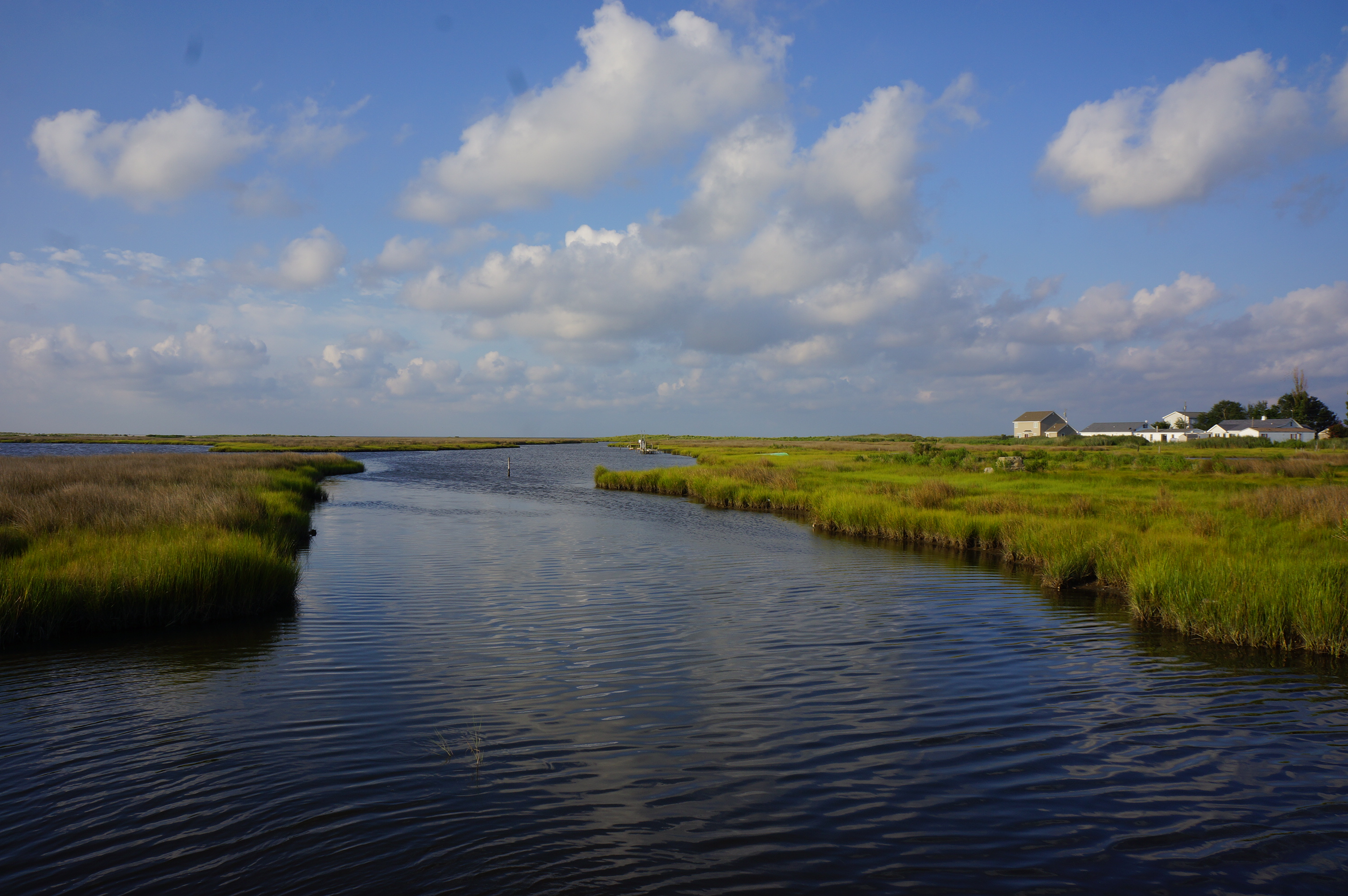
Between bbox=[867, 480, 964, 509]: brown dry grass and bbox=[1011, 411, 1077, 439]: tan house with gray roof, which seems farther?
bbox=[1011, 411, 1077, 439]: tan house with gray roof

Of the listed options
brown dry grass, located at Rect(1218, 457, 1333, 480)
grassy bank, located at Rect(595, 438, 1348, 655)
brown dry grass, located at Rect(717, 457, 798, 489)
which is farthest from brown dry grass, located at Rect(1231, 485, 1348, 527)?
brown dry grass, located at Rect(717, 457, 798, 489)

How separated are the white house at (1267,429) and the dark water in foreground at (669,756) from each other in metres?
113

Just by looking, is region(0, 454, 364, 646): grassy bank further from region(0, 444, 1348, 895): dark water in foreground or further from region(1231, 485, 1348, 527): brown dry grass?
region(1231, 485, 1348, 527): brown dry grass

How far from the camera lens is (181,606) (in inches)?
518

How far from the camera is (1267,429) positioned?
356ft

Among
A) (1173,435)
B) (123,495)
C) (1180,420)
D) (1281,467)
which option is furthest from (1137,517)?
(1180,420)

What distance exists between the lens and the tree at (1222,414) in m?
138

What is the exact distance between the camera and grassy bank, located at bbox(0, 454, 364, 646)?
12.0 metres

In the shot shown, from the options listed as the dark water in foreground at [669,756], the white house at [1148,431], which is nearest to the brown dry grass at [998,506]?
the dark water in foreground at [669,756]

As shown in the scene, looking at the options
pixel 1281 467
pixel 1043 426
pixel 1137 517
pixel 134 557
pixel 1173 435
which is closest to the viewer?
pixel 134 557

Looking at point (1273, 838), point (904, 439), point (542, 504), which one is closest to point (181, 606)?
point (1273, 838)

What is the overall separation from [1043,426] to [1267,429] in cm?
3529

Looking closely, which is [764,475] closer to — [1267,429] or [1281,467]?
[1281,467]

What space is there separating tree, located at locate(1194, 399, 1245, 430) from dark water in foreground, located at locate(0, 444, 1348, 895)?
514 ft
